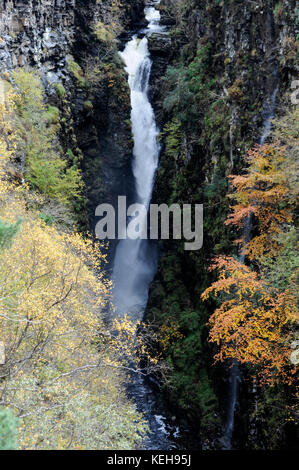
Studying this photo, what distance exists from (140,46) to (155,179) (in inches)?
610

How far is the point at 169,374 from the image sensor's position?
20.2m

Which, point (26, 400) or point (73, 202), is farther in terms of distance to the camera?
point (73, 202)

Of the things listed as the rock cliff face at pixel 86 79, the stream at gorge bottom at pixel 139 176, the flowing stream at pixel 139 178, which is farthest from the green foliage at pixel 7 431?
the flowing stream at pixel 139 178

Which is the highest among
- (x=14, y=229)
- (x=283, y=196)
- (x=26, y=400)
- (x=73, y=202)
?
(x=73, y=202)

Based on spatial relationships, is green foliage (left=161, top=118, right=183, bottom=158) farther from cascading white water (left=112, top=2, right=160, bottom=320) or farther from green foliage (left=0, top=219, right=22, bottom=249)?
green foliage (left=0, top=219, right=22, bottom=249)

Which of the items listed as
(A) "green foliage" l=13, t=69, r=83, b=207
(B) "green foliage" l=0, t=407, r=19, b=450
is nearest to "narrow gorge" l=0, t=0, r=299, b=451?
(B) "green foliage" l=0, t=407, r=19, b=450

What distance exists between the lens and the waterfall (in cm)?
1480

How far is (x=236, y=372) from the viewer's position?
49.5 ft

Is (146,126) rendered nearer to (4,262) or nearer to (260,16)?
(260,16)

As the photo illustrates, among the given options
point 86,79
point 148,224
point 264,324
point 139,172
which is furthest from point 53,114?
point 264,324

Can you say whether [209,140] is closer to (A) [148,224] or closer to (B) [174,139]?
(B) [174,139]

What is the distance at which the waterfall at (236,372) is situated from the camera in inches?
583
